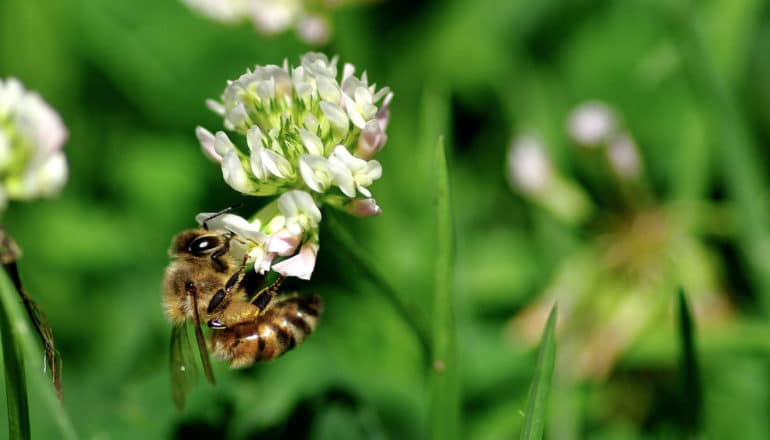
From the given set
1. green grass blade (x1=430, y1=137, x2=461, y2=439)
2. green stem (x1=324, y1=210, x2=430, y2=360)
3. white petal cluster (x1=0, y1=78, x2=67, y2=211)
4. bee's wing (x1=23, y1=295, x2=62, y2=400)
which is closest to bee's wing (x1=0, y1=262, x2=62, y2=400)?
bee's wing (x1=23, y1=295, x2=62, y2=400)

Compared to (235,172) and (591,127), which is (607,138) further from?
(235,172)

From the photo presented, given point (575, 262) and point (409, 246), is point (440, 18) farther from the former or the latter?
point (575, 262)

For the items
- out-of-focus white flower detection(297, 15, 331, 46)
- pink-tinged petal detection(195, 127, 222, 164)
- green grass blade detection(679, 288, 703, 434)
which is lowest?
green grass blade detection(679, 288, 703, 434)

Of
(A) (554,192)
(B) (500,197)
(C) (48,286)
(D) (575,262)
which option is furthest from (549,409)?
(C) (48,286)

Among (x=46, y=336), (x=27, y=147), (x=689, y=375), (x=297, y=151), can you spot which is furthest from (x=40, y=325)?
(x=689, y=375)

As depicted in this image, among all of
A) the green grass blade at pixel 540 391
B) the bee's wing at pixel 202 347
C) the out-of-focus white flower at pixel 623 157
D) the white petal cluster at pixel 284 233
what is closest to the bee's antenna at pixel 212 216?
the white petal cluster at pixel 284 233

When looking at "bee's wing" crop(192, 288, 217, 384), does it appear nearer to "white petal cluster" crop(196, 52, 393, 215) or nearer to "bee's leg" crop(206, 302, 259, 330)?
"bee's leg" crop(206, 302, 259, 330)
